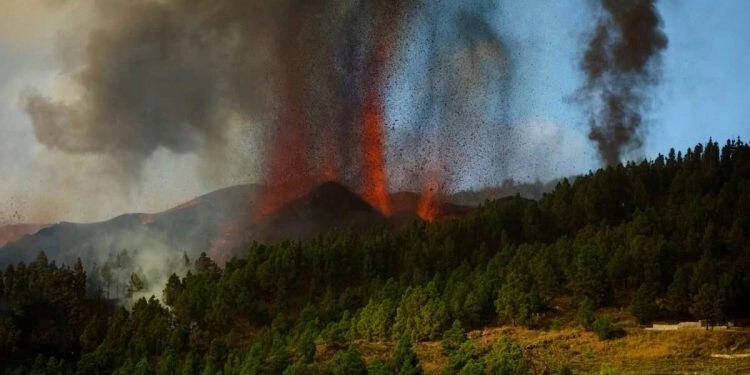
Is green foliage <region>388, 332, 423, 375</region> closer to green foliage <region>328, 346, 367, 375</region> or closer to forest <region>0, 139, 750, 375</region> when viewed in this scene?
forest <region>0, 139, 750, 375</region>

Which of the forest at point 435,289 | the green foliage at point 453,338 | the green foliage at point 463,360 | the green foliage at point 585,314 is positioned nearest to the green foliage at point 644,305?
the forest at point 435,289

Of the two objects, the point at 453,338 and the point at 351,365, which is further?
the point at 453,338

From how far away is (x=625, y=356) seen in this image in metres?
93.1

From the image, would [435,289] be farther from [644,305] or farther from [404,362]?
[404,362]

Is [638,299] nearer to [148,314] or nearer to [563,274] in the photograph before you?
[563,274]

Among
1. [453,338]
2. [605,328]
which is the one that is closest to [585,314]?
[605,328]

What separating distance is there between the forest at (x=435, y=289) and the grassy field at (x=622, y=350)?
6.76 feet

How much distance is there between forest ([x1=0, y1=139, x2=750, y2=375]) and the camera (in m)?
103

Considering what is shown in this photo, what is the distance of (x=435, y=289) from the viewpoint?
112688 mm

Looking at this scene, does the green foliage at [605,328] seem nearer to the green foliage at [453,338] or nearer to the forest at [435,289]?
the forest at [435,289]

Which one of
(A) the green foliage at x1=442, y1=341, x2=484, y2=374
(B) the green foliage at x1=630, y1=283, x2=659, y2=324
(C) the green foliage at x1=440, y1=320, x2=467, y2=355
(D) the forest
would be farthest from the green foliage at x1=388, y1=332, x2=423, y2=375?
(B) the green foliage at x1=630, y1=283, x2=659, y2=324

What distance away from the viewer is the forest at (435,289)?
103188mm

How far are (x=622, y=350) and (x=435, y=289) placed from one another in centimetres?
2480

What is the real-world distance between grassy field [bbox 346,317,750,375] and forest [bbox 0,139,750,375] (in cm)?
206
